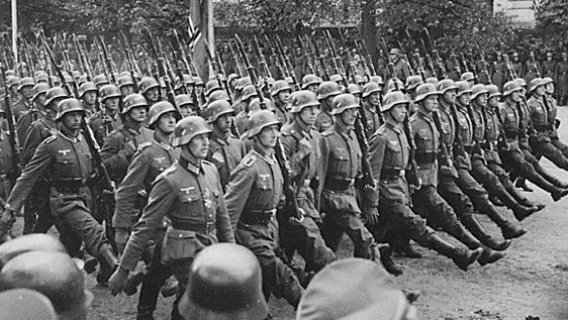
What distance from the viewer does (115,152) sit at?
9289 mm

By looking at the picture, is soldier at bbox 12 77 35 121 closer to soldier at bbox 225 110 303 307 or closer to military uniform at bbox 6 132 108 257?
military uniform at bbox 6 132 108 257

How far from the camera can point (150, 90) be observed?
36.7ft

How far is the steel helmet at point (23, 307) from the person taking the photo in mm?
2756

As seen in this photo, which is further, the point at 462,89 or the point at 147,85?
the point at 462,89

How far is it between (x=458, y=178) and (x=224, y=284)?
711cm

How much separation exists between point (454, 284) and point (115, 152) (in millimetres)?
3497

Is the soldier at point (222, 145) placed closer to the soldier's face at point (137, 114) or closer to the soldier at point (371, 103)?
the soldier's face at point (137, 114)

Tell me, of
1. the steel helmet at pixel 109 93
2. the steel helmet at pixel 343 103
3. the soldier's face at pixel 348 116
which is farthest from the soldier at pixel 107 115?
the soldier's face at pixel 348 116

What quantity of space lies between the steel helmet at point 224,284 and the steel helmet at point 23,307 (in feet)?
3.67

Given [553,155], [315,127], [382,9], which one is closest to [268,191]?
[315,127]

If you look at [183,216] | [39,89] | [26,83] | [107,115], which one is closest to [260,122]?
[183,216]

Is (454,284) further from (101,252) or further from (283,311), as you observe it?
(101,252)

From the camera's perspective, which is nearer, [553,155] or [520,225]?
[520,225]

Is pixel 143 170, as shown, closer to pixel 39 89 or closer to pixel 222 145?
pixel 222 145
